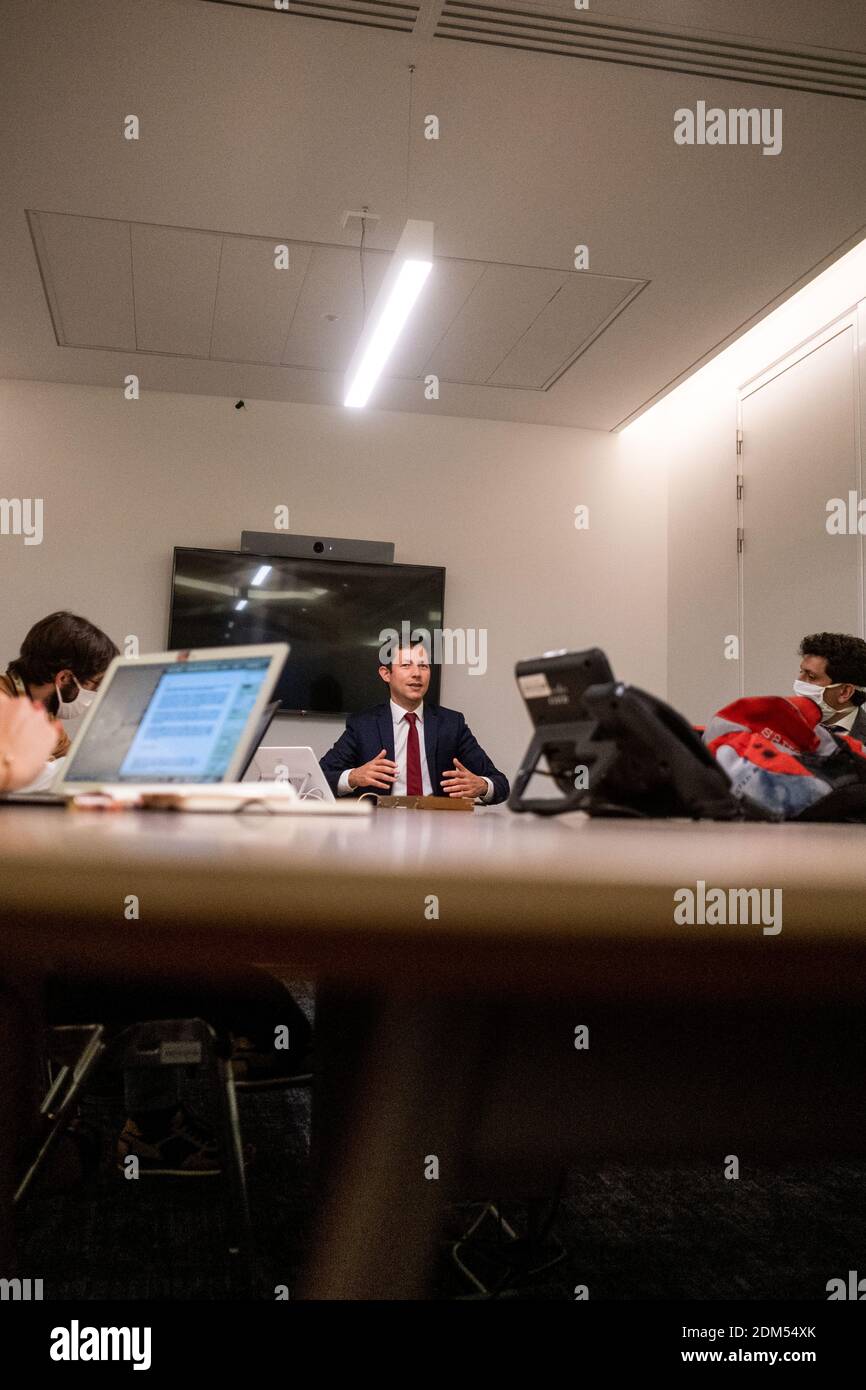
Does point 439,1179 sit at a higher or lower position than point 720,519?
lower

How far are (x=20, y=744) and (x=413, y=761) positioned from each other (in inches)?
134

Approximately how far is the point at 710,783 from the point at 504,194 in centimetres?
328

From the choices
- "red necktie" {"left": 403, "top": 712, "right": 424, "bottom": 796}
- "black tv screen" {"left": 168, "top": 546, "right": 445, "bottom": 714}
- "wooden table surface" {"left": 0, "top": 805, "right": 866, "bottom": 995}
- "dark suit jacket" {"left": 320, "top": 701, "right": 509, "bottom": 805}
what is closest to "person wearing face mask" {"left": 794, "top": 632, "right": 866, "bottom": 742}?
"dark suit jacket" {"left": 320, "top": 701, "right": 509, "bottom": 805}

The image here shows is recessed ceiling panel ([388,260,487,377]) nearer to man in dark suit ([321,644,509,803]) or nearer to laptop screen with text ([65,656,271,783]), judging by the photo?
man in dark suit ([321,644,509,803])

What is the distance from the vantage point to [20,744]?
80 cm

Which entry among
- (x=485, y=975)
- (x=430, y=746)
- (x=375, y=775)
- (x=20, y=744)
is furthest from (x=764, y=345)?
(x=485, y=975)

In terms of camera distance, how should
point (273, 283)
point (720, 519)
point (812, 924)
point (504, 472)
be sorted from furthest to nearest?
1. point (504, 472)
2. point (720, 519)
3. point (273, 283)
4. point (812, 924)

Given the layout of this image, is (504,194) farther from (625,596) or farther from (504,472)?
(625,596)

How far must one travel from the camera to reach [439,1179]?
54cm

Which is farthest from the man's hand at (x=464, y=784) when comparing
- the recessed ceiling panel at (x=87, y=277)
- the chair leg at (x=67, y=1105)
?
the recessed ceiling panel at (x=87, y=277)

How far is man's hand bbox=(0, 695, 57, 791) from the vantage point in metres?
0.80

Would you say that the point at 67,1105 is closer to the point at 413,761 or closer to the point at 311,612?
the point at 413,761

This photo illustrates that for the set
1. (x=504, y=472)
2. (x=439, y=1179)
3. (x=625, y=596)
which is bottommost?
(x=439, y=1179)

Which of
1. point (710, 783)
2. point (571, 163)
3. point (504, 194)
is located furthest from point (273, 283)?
point (710, 783)
